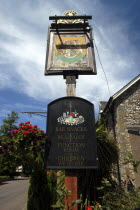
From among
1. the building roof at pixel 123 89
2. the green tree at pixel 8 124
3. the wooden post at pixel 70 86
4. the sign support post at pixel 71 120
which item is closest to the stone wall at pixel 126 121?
the building roof at pixel 123 89

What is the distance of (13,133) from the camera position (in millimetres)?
3195

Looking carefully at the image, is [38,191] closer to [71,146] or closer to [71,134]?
[71,146]

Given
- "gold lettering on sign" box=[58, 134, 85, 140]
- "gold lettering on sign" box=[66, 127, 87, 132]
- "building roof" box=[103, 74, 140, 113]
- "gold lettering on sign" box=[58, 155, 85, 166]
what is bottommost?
"gold lettering on sign" box=[58, 155, 85, 166]

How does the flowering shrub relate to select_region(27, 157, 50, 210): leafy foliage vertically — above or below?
above

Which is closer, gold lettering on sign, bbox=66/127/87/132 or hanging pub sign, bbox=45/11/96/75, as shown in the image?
gold lettering on sign, bbox=66/127/87/132

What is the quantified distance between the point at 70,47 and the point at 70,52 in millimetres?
274

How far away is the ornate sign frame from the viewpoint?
4957 millimetres

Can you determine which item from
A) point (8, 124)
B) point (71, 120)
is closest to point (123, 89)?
point (71, 120)

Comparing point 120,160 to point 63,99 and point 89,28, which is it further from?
point 89,28

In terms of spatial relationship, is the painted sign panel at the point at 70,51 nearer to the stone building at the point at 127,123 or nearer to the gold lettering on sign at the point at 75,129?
the gold lettering on sign at the point at 75,129

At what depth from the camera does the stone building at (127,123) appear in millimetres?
6389

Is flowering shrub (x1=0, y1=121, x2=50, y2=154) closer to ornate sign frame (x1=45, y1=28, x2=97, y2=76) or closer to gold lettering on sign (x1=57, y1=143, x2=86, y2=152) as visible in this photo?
gold lettering on sign (x1=57, y1=143, x2=86, y2=152)

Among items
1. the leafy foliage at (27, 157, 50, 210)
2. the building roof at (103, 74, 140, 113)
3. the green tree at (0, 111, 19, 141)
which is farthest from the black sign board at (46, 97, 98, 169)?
the green tree at (0, 111, 19, 141)

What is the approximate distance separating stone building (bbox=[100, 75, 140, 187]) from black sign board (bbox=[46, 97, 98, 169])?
367 centimetres
